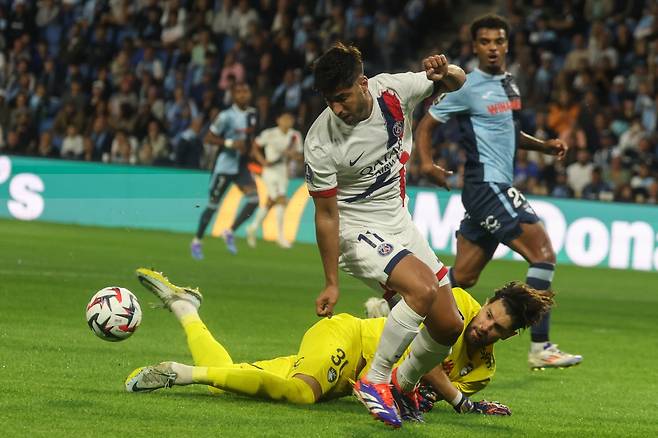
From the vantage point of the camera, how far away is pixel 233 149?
18.8 metres

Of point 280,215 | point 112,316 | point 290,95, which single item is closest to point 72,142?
point 290,95

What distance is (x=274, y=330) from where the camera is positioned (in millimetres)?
10102

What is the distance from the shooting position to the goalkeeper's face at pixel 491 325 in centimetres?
653

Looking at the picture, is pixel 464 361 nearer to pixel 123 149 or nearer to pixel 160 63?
pixel 123 149

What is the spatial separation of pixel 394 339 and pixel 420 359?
0.27 meters

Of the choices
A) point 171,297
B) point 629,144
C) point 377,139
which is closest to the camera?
point 377,139

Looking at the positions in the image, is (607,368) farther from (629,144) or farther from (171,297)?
(629,144)

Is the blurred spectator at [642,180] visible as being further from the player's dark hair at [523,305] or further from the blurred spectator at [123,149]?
the player's dark hair at [523,305]

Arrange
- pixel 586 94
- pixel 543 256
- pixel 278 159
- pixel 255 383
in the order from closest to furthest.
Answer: pixel 255 383 < pixel 543 256 < pixel 278 159 < pixel 586 94

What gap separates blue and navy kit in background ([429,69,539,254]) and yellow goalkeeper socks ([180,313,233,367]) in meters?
2.68

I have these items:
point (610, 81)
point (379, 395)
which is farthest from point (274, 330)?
point (610, 81)

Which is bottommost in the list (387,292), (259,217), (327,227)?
(259,217)

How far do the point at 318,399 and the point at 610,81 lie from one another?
53.2 feet

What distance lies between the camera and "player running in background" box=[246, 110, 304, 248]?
20.4 metres
